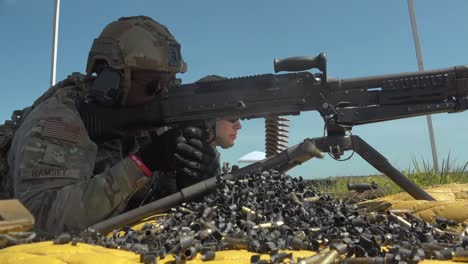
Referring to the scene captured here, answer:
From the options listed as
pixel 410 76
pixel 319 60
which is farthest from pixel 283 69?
pixel 410 76

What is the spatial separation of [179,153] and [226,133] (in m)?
0.92

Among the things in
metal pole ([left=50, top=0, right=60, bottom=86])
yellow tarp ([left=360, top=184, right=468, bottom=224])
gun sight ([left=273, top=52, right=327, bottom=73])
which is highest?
metal pole ([left=50, top=0, right=60, bottom=86])

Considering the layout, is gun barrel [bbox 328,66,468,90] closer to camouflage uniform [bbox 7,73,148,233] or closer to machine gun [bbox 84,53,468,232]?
machine gun [bbox 84,53,468,232]

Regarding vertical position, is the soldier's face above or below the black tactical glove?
above

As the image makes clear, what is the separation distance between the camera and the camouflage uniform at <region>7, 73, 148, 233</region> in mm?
3752

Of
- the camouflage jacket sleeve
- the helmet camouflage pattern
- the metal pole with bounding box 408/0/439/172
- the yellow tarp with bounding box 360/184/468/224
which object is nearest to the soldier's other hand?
the camouflage jacket sleeve

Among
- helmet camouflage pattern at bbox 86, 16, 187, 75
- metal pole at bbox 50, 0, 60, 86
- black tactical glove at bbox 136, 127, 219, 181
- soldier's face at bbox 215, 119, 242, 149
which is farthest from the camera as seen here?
metal pole at bbox 50, 0, 60, 86

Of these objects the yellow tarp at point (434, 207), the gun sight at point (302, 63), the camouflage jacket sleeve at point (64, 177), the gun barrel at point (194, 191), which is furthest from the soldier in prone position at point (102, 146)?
the yellow tarp at point (434, 207)

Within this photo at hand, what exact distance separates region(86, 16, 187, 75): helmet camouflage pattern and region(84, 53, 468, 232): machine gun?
0.33 meters

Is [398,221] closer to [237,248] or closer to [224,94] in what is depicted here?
[237,248]

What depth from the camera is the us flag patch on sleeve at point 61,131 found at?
3.95 metres

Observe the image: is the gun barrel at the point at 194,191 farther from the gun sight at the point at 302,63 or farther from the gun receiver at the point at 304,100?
the gun sight at the point at 302,63

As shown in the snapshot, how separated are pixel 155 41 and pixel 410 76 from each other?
2.40 m

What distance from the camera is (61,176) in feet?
12.8
